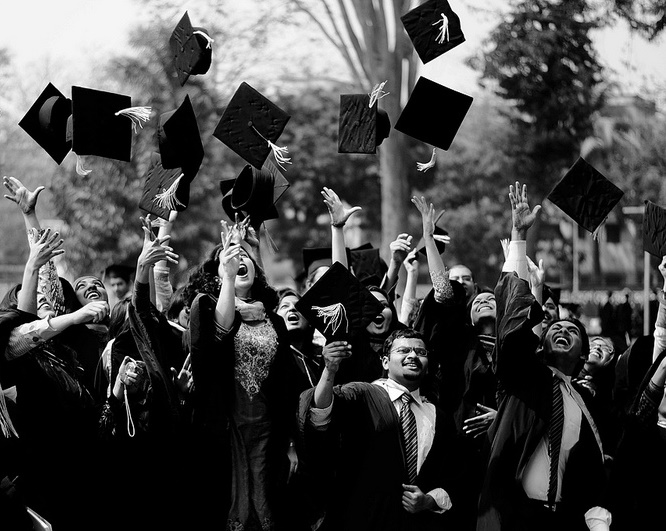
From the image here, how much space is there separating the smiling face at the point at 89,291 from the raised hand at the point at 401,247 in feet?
5.95

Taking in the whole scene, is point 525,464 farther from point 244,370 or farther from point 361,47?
point 361,47

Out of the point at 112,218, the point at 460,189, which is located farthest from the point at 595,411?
the point at 460,189

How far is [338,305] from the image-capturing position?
226 inches

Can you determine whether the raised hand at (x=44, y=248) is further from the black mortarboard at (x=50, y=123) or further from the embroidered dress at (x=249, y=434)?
the black mortarboard at (x=50, y=123)

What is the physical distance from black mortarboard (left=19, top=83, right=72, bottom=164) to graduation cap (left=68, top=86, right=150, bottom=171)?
0.28m

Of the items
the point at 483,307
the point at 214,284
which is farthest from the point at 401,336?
the point at 483,307

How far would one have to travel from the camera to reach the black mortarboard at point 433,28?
25.3 feet

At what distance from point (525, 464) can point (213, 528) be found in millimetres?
1639

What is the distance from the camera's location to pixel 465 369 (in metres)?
6.82

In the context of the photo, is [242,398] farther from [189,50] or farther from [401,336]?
[189,50]

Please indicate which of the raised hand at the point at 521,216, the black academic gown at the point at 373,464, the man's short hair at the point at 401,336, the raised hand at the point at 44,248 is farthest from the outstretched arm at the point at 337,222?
the raised hand at the point at 44,248

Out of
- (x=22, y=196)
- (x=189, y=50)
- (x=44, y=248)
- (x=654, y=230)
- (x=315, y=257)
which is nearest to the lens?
(x=44, y=248)

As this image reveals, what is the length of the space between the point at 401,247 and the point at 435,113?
941 mm

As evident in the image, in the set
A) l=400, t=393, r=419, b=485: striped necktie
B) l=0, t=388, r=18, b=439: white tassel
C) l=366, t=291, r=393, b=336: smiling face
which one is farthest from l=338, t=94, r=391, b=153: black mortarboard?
l=0, t=388, r=18, b=439: white tassel
